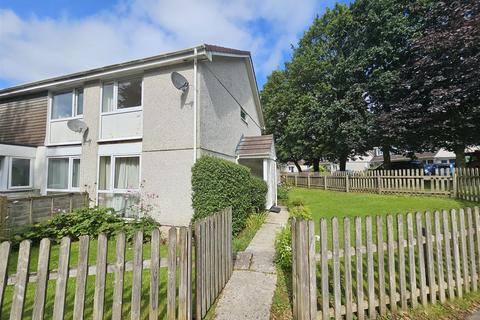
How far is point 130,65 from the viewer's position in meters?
8.75

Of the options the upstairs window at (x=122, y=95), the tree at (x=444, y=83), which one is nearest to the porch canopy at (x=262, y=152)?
the upstairs window at (x=122, y=95)

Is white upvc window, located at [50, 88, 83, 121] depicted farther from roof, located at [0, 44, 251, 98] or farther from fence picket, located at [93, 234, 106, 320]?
fence picket, located at [93, 234, 106, 320]

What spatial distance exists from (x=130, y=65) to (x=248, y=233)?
7.10 m

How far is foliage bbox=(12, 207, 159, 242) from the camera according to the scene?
7.36 metres

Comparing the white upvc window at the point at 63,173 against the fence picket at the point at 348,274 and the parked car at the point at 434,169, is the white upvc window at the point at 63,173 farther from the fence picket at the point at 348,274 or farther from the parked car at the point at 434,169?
the parked car at the point at 434,169

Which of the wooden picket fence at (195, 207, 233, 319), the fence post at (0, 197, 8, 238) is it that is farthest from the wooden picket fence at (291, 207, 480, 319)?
the fence post at (0, 197, 8, 238)

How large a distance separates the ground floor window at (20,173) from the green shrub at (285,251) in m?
10.8

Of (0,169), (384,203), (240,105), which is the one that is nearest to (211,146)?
(240,105)

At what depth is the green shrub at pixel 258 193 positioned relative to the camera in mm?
9936

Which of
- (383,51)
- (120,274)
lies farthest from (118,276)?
(383,51)

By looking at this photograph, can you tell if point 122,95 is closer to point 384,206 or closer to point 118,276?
point 118,276

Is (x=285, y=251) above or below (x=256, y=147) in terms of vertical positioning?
below

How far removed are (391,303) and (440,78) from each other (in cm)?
1795

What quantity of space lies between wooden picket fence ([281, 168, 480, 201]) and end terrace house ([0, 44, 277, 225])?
870 cm
